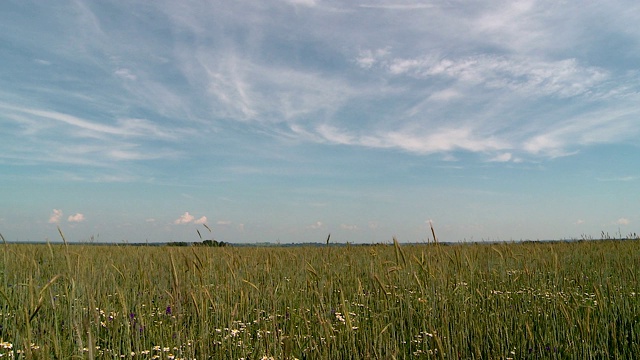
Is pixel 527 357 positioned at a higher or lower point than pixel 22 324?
lower

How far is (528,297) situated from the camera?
6348 mm

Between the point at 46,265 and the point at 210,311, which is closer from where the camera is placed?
the point at 210,311

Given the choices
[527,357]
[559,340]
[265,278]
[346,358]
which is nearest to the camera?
[346,358]

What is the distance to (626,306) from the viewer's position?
5375 mm

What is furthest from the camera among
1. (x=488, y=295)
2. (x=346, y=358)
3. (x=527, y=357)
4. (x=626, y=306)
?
(x=488, y=295)

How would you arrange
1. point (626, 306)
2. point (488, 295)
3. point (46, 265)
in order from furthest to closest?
point (46, 265) < point (488, 295) < point (626, 306)

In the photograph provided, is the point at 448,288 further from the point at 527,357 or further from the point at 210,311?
the point at 210,311

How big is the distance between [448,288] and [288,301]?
2.27 m

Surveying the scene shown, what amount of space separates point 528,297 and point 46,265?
9568mm

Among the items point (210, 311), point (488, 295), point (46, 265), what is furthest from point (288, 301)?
point (46, 265)

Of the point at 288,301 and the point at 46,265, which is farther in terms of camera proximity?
the point at 46,265

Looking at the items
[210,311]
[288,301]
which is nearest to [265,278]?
[288,301]

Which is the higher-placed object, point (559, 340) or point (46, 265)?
point (46, 265)

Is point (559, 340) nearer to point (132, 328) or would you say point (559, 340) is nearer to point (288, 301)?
point (288, 301)
